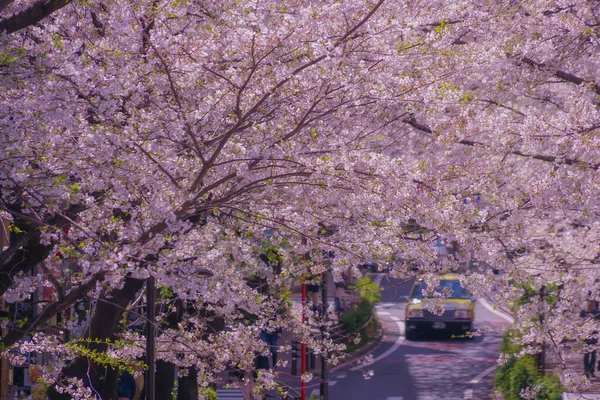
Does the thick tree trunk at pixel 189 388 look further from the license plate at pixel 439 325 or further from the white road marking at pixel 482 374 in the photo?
the license plate at pixel 439 325

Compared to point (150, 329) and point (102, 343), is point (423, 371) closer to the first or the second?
point (102, 343)

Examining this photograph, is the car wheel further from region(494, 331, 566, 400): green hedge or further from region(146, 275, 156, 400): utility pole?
region(146, 275, 156, 400): utility pole

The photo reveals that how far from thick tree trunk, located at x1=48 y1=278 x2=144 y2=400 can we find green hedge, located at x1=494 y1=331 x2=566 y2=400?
655 cm

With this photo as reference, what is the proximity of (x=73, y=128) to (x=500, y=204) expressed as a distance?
3.97 m

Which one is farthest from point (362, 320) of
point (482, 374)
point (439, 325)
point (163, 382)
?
point (163, 382)

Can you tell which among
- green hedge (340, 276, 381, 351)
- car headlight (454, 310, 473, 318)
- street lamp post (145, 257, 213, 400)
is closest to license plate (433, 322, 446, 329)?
car headlight (454, 310, 473, 318)

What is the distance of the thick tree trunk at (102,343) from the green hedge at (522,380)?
258 inches

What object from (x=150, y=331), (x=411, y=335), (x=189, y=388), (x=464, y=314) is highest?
(x=464, y=314)

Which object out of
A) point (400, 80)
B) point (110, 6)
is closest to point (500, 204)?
A: point (400, 80)

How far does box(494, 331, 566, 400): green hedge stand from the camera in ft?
45.6

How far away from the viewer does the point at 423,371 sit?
21031 mm

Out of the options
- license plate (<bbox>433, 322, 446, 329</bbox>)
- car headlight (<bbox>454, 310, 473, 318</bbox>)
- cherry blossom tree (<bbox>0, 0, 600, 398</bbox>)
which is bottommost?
license plate (<bbox>433, 322, 446, 329</bbox>)

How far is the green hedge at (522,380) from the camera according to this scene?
1390cm

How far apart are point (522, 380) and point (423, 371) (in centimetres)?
532
